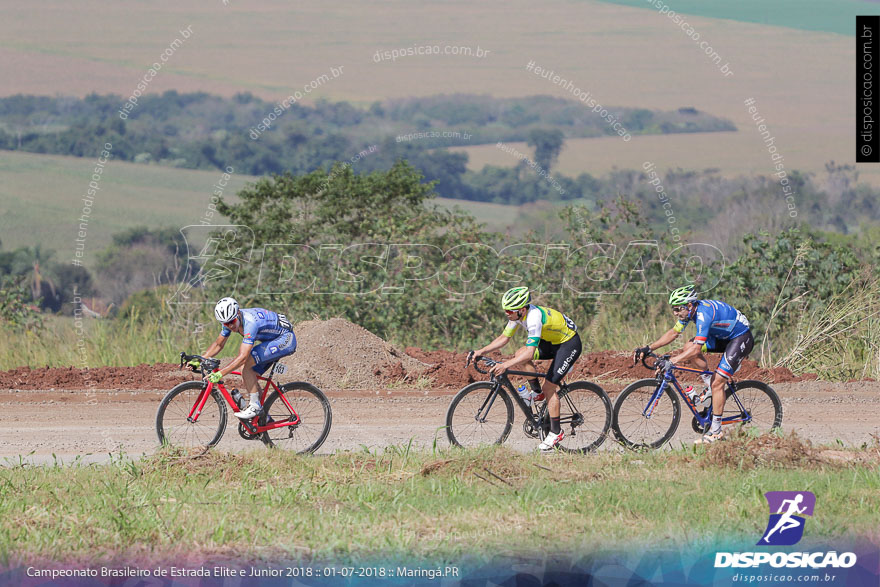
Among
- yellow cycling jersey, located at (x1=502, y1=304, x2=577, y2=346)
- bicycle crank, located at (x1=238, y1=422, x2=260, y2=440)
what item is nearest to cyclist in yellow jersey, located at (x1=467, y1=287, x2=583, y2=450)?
yellow cycling jersey, located at (x1=502, y1=304, x2=577, y2=346)

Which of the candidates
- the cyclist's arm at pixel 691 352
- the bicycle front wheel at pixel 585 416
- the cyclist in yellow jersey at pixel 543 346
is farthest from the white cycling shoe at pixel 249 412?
the cyclist's arm at pixel 691 352

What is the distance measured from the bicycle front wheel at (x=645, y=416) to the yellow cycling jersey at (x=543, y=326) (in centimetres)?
92

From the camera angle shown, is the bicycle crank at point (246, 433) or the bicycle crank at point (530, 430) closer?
the bicycle crank at point (246, 433)

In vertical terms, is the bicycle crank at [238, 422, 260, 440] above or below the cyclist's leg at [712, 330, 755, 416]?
below

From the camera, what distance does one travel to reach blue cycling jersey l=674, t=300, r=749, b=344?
10734 millimetres

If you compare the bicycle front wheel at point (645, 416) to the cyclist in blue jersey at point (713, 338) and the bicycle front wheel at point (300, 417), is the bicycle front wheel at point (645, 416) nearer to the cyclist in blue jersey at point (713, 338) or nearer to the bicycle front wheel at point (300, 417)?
the cyclist in blue jersey at point (713, 338)

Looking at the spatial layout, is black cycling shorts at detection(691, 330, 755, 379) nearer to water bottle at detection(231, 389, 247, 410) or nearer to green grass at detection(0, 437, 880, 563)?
green grass at detection(0, 437, 880, 563)

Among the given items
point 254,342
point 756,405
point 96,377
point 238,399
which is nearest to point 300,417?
point 238,399

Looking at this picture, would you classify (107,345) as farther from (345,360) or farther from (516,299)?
(516,299)

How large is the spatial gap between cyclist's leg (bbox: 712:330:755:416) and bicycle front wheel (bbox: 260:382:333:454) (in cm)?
399

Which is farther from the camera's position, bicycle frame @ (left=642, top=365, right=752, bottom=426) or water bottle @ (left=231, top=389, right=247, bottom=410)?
bicycle frame @ (left=642, top=365, right=752, bottom=426)

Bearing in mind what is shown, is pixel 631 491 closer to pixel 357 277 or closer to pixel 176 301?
pixel 357 277

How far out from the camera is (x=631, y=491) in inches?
339

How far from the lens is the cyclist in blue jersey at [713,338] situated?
35.1ft
